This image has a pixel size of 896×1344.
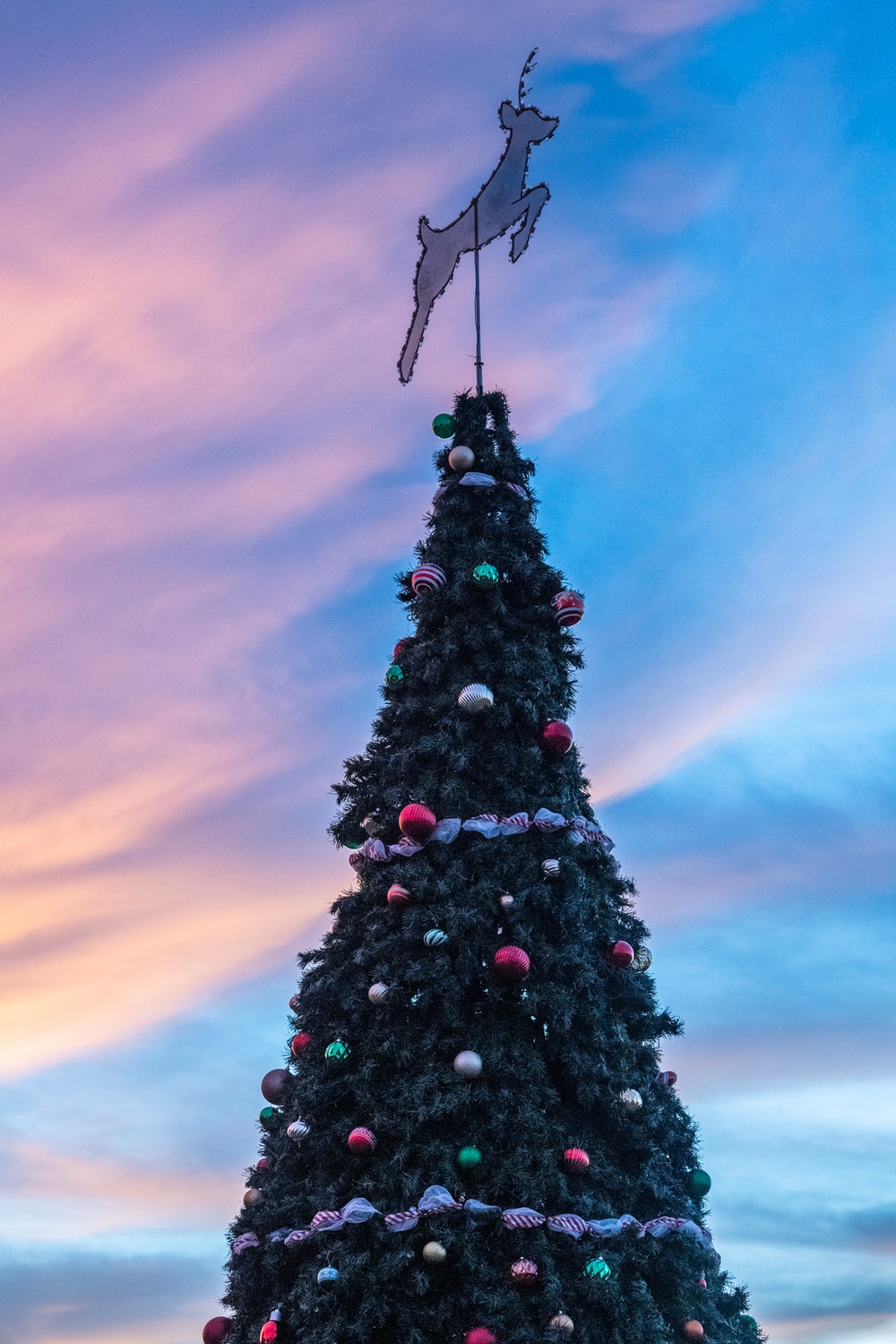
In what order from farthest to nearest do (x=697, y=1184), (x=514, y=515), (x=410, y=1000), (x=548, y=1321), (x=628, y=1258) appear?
(x=514, y=515) < (x=697, y=1184) < (x=410, y=1000) < (x=628, y=1258) < (x=548, y=1321)

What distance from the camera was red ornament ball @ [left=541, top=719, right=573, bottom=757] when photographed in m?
8.98

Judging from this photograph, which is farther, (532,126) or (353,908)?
(532,126)

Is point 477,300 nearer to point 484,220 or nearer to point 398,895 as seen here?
point 484,220

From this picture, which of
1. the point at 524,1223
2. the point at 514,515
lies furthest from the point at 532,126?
the point at 524,1223

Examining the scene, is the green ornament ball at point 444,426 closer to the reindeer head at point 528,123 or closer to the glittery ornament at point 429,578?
the glittery ornament at point 429,578

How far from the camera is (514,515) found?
997 cm

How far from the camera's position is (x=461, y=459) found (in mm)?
9883

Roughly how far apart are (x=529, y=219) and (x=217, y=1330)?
33.2 ft

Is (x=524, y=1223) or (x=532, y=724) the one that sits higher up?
(x=532, y=724)

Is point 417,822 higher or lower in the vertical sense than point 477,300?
lower

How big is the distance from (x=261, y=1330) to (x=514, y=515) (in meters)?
6.38

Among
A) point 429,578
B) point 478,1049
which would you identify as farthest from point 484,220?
point 478,1049

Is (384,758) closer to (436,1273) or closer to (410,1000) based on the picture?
(410,1000)

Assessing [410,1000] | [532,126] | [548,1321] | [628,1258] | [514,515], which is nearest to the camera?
[548,1321]
